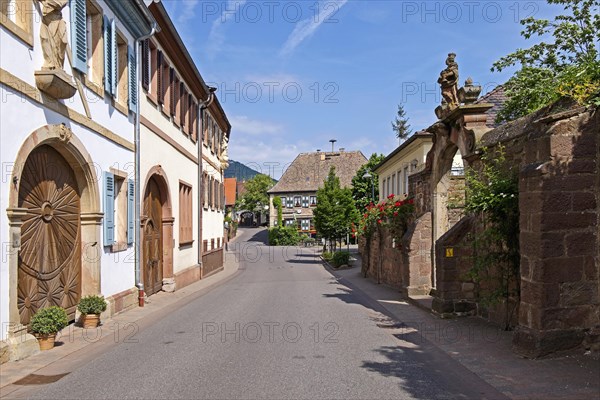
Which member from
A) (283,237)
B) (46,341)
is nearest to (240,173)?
(283,237)

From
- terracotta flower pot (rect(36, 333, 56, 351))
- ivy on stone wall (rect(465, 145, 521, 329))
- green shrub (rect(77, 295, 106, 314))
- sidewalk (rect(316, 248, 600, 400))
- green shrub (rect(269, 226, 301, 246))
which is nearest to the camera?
Answer: sidewalk (rect(316, 248, 600, 400))

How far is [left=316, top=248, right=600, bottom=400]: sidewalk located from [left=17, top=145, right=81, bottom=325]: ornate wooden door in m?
5.86

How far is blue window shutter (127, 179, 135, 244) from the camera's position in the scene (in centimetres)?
1315

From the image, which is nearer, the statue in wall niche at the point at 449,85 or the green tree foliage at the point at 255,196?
the statue in wall niche at the point at 449,85

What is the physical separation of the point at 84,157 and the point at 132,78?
12.6ft

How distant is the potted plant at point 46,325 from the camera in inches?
317

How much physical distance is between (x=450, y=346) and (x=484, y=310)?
2351 mm

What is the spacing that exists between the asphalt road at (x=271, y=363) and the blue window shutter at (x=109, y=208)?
80.0 inches

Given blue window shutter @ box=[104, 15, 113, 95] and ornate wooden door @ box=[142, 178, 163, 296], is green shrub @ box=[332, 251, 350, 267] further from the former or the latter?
blue window shutter @ box=[104, 15, 113, 95]

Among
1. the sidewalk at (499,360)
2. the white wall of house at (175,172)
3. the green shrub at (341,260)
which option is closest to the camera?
the sidewalk at (499,360)

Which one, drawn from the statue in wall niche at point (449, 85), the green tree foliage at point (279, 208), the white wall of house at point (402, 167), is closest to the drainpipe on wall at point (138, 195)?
the statue in wall niche at point (449, 85)

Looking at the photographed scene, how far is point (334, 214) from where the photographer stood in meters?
36.1

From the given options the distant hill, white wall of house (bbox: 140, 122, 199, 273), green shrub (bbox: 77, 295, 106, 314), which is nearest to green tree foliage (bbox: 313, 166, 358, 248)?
white wall of house (bbox: 140, 122, 199, 273)

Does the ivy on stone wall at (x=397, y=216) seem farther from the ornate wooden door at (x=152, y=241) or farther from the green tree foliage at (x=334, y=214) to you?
the green tree foliage at (x=334, y=214)
